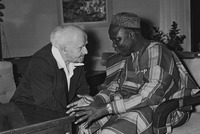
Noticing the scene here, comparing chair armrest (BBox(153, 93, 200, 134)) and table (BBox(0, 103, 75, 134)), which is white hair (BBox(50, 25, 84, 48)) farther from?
chair armrest (BBox(153, 93, 200, 134))

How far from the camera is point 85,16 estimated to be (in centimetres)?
505

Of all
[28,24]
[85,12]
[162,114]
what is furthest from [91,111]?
[28,24]

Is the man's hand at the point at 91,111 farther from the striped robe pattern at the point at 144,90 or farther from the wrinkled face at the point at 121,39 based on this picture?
the wrinkled face at the point at 121,39

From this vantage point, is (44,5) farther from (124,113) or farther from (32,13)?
(124,113)

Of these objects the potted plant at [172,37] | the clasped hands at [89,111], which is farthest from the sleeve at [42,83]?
the potted plant at [172,37]

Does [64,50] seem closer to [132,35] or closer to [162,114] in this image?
[132,35]

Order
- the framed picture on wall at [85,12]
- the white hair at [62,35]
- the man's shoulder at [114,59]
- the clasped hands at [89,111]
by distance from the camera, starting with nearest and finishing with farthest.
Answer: the clasped hands at [89,111]
the white hair at [62,35]
the man's shoulder at [114,59]
the framed picture on wall at [85,12]

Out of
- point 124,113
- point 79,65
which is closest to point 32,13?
point 79,65

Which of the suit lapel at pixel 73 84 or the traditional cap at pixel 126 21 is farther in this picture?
the suit lapel at pixel 73 84

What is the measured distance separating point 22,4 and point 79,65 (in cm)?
309

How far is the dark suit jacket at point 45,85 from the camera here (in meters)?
2.22

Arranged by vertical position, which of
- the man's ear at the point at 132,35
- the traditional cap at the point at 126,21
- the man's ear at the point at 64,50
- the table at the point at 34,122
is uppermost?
the traditional cap at the point at 126,21

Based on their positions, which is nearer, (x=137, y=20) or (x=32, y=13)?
(x=137, y=20)

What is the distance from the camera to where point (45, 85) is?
7.34 ft
